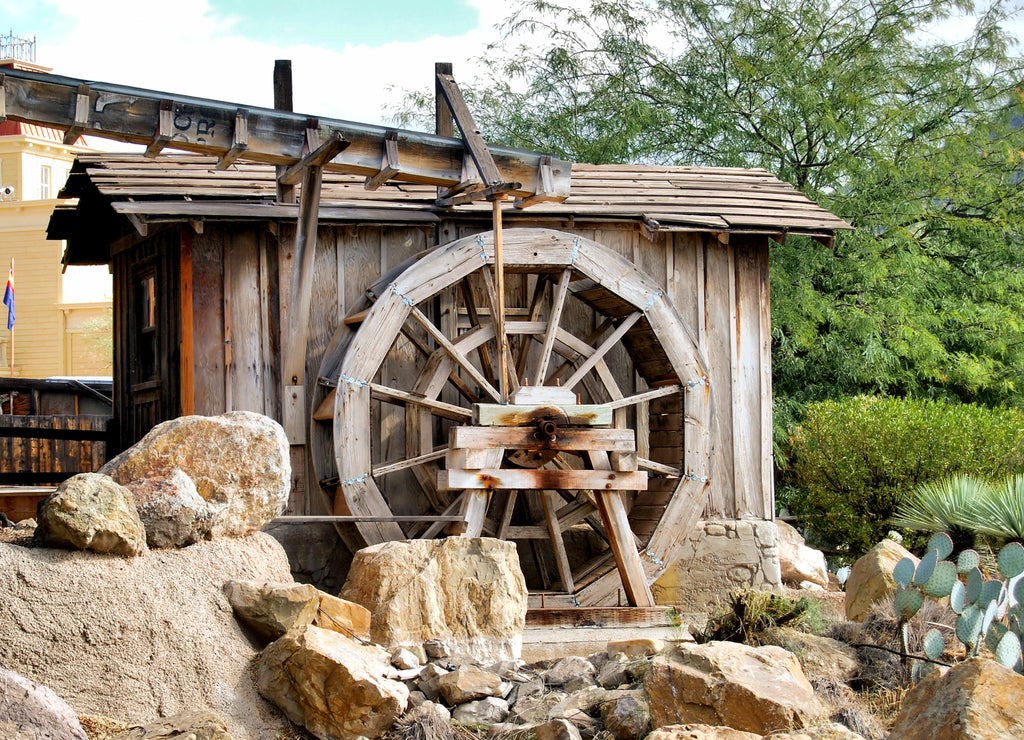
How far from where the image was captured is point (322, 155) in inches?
290

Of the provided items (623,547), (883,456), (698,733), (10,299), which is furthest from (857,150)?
(10,299)

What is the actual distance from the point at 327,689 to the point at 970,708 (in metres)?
2.54

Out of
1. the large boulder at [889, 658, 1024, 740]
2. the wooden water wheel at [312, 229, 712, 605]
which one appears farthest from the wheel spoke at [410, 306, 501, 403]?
the large boulder at [889, 658, 1024, 740]

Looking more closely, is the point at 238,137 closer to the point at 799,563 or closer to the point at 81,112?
the point at 81,112

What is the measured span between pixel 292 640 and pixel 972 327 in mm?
11661

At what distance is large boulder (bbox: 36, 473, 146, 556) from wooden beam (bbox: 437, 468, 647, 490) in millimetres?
2736

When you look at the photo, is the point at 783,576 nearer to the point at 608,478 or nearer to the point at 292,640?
the point at 608,478

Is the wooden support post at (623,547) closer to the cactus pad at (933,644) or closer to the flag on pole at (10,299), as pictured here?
the cactus pad at (933,644)

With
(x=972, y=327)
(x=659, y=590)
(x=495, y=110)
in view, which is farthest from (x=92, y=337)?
(x=659, y=590)

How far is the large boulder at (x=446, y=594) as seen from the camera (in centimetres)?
598

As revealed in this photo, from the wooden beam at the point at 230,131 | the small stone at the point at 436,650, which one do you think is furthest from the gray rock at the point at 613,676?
the wooden beam at the point at 230,131

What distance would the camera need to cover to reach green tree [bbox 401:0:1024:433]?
14008 mm

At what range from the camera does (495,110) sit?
16812 mm

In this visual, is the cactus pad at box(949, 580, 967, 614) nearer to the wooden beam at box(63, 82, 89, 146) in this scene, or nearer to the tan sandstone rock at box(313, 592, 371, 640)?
the tan sandstone rock at box(313, 592, 371, 640)
